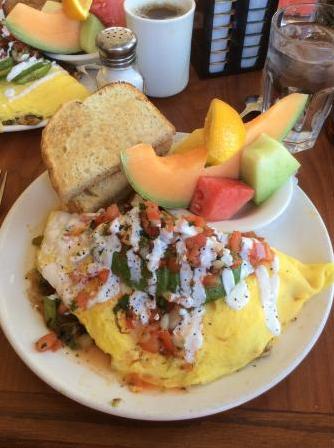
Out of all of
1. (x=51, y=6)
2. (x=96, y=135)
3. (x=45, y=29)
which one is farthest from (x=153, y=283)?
(x=51, y=6)

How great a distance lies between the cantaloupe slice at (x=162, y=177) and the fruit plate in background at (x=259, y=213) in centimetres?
4

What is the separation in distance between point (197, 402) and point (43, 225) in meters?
0.59

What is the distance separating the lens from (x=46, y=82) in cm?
160

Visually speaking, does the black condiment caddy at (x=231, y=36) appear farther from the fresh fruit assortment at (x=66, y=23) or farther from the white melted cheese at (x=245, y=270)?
the white melted cheese at (x=245, y=270)

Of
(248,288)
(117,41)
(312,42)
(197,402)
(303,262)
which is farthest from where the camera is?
(312,42)

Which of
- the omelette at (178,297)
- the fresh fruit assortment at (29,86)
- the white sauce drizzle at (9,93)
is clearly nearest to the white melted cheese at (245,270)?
the omelette at (178,297)

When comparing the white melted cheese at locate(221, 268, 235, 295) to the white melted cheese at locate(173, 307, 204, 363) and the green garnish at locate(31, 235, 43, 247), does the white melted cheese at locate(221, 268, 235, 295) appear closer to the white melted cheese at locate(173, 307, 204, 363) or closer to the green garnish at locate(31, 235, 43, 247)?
the white melted cheese at locate(173, 307, 204, 363)

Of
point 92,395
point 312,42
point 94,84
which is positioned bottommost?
point 92,395

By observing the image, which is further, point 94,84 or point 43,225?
point 94,84

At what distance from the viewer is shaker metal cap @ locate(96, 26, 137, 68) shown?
4.36 feet

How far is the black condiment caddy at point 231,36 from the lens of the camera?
1.54m

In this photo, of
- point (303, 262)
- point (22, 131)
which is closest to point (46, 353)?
point (303, 262)

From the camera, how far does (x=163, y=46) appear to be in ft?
4.99

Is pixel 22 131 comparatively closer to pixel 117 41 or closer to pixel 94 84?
pixel 94 84
